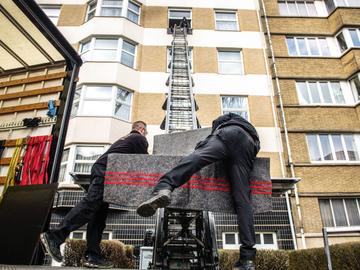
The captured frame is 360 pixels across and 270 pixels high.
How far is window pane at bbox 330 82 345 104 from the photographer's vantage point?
14.3 metres

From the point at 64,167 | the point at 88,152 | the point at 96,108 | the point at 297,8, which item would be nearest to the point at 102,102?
the point at 96,108

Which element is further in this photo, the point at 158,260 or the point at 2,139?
the point at 2,139

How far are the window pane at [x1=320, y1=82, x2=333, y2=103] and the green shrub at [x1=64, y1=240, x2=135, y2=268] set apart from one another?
12049 millimetres

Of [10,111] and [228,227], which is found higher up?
[10,111]

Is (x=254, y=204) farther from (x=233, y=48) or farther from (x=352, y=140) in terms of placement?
(x=233, y=48)

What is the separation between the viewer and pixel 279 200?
11625mm

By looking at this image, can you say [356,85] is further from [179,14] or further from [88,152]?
[88,152]

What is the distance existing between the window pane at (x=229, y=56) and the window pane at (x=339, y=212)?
867cm

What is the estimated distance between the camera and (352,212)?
38.8 ft

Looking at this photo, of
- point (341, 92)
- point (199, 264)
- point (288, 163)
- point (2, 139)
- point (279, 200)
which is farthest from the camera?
point (341, 92)

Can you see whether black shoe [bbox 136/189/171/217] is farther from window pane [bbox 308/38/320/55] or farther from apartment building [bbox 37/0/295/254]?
window pane [bbox 308/38/320/55]

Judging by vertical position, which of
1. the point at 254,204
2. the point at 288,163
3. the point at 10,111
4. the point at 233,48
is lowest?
the point at 254,204

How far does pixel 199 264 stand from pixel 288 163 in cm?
960

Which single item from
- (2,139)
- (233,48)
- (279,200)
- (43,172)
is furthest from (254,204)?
(233,48)
